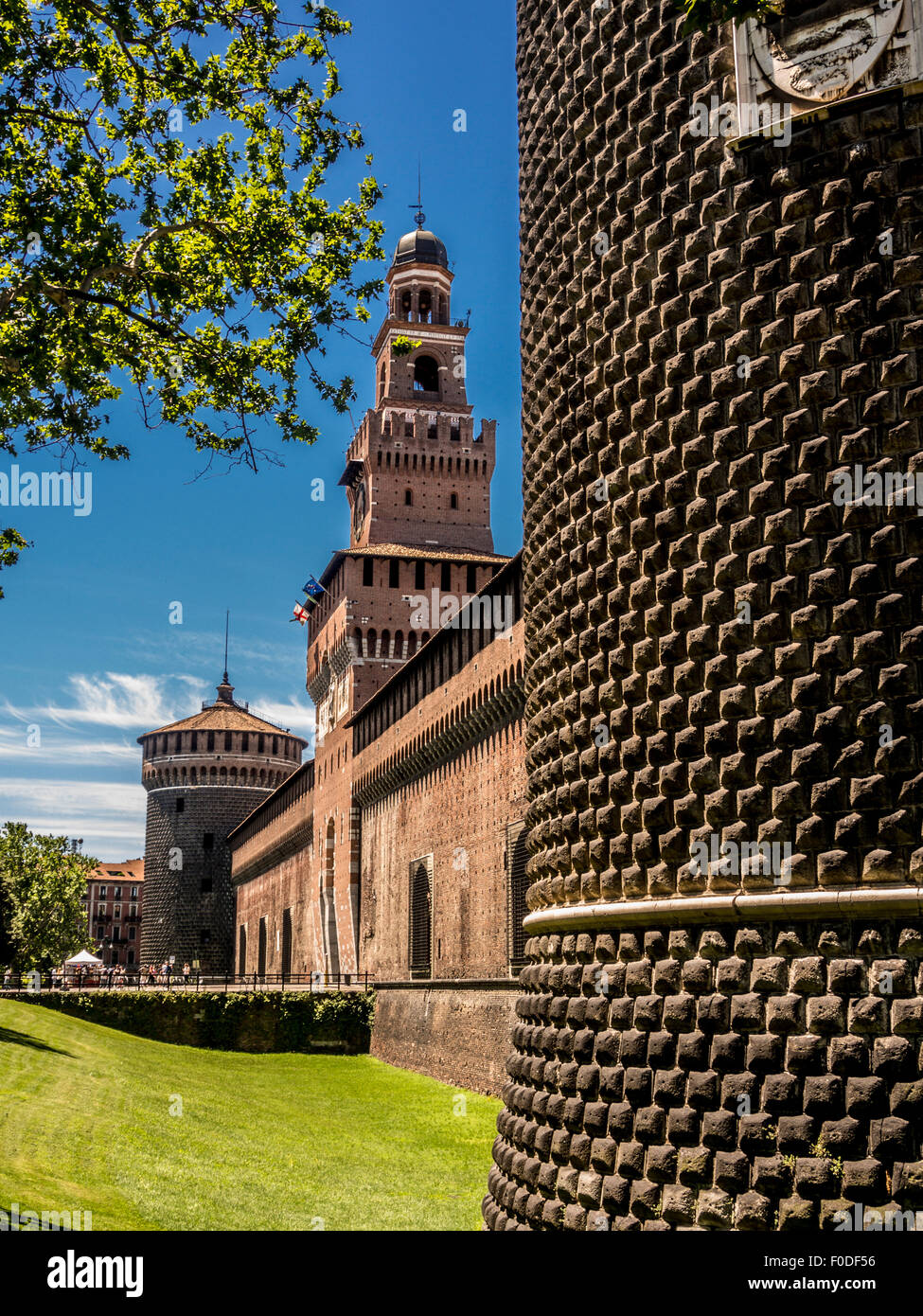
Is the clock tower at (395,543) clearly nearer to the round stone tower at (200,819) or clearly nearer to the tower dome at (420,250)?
the tower dome at (420,250)

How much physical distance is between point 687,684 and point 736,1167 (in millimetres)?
2248

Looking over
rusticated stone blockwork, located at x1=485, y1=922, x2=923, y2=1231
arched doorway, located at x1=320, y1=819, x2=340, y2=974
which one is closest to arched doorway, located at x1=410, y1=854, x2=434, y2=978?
arched doorway, located at x1=320, y1=819, x2=340, y2=974

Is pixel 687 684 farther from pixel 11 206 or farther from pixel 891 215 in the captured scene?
pixel 11 206

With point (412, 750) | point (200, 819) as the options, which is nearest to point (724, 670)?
point (412, 750)

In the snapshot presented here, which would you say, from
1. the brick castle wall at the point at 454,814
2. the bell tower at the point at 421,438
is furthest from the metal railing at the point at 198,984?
the bell tower at the point at 421,438

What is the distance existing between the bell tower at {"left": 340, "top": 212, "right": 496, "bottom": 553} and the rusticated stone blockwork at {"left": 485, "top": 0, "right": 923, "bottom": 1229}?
34459 mm

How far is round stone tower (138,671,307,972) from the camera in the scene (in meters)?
56.6

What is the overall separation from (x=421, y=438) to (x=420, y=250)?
7866 millimetres

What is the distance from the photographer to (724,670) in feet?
19.8

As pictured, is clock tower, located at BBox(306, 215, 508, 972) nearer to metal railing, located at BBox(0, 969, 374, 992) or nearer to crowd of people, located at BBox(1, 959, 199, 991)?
metal railing, located at BBox(0, 969, 374, 992)

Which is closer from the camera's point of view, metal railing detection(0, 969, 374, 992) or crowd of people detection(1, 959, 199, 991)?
metal railing detection(0, 969, 374, 992)

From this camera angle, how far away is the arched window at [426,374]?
4556 centimetres

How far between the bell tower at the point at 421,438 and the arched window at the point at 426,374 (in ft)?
0.11

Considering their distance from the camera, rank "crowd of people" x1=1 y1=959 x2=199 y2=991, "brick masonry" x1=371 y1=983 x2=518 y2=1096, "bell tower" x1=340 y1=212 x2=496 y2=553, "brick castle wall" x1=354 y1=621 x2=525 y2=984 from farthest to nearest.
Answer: "bell tower" x1=340 y1=212 x2=496 y2=553
"crowd of people" x1=1 y1=959 x2=199 y2=991
"brick castle wall" x1=354 y1=621 x2=525 y2=984
"brick masonry" x1=371 y1=983 x2=518 y2=1096
